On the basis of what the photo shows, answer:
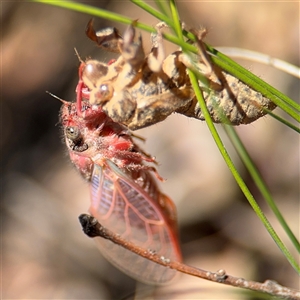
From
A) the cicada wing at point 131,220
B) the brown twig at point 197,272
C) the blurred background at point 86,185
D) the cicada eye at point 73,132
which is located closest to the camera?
the brown twig at point 197,272

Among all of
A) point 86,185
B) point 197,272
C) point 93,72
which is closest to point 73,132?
point 93,72

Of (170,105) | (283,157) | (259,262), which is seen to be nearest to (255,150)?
(283,157)

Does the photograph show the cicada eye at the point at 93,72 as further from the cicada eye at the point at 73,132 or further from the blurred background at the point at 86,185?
the blurred background at the point at 86,185

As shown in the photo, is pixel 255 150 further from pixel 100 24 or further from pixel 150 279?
pixel 100 24

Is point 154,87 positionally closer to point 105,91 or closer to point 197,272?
point 105,91

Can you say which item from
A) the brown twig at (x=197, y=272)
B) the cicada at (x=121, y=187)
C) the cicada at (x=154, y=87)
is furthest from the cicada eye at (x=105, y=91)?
the brown twig at (x=197, y=272)

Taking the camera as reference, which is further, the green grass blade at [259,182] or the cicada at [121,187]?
the cicada at [121,187]
